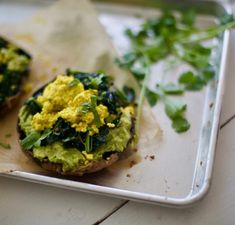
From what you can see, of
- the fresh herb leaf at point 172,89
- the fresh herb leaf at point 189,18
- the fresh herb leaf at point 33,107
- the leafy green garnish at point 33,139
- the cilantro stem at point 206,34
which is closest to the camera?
the leafy green garnish at point 33,139

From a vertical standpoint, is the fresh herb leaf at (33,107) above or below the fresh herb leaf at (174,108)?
above

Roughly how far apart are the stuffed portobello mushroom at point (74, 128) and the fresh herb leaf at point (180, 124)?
0.65ft

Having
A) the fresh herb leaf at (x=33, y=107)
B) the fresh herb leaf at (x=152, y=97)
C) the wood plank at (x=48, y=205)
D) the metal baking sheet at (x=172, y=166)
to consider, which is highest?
the fresh herb leaf at (x=33, y=107)

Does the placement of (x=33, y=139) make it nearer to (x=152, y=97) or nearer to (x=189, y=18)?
(x=152, y=97)

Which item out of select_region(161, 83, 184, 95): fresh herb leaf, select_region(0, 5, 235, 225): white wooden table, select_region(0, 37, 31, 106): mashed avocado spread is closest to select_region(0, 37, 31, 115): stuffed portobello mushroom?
select_region(0, 37, 31, 106): mashed avocado spread

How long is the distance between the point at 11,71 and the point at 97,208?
740 millimetres

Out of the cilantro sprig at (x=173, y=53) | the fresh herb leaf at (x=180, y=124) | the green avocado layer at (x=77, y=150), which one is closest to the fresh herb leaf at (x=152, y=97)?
the cilantro sprig at (x=173, y=53)

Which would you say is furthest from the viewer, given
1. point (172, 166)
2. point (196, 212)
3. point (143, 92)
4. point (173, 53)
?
point (173, 53)

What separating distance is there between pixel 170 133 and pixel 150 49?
0.51 metres

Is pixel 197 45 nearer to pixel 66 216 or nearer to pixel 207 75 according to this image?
pixel 207 75

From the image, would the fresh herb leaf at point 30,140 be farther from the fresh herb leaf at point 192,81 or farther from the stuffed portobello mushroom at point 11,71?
the fresh herb leaf at point 192,81

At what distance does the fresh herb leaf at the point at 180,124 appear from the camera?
5.51 feet

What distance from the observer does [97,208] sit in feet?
4.75

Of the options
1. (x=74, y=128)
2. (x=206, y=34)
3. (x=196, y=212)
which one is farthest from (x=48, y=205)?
(x=206, y=34)
